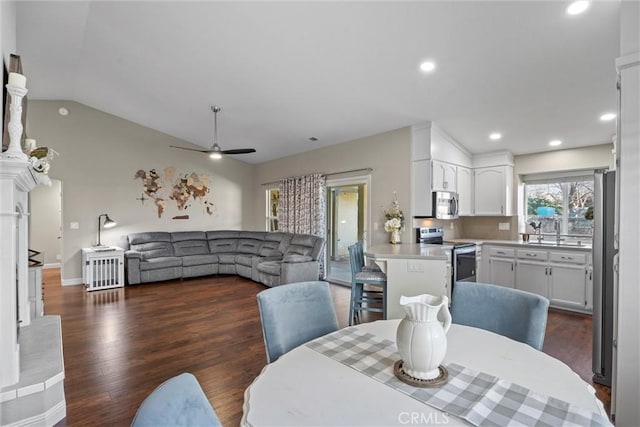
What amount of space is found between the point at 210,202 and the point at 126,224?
187 cm

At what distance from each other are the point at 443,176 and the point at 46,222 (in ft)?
29.7

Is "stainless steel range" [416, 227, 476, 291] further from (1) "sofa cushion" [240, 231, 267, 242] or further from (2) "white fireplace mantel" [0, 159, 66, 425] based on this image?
(2) "white fireplace mantel" [0, 159, 66, 425]

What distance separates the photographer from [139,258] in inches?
241

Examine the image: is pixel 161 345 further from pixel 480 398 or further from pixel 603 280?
pixel 603 280

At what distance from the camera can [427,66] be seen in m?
3.38

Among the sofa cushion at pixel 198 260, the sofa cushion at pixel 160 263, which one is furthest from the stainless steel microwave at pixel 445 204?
the sofa cushion at pixel 160 263

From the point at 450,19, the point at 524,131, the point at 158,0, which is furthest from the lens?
the point at 524,131

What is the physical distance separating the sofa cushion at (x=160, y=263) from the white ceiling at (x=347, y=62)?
2924 mm

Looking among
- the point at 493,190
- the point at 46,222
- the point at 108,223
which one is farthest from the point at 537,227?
the point at 46,222

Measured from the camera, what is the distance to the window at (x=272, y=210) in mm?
8102

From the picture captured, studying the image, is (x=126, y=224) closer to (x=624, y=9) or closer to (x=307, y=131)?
(x=307, y=131)

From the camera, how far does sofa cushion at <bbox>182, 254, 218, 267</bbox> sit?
21.8 ft

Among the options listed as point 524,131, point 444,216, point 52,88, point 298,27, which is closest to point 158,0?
point 298,27
